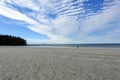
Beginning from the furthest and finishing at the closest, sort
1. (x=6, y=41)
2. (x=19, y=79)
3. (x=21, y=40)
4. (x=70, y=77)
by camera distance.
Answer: (x=21, y=40), (x=6, y=41), (x=70, y=77), (x=19, y=79)

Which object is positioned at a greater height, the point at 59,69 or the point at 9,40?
the point at 9,40

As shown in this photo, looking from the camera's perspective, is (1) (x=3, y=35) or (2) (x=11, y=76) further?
(1) (x=3, y=35)

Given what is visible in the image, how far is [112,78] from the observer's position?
755 cm

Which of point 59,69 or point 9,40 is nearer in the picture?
point 59,69

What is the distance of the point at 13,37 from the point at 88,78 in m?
109

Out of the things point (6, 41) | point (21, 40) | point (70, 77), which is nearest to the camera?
point (70, 77)

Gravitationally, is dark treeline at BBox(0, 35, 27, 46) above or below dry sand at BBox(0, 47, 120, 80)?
above

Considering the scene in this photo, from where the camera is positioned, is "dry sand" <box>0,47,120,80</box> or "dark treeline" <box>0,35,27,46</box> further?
"dark treeline" <box>0,35,27,46</box>

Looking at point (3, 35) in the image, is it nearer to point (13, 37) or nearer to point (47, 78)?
point (13, 37)

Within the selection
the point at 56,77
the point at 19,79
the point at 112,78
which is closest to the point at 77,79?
the point at 56,77

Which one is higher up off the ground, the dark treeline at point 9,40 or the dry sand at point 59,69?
the dark treeline at point 9,40

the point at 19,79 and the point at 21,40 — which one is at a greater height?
the point at 21,40

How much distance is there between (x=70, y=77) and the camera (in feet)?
25.3

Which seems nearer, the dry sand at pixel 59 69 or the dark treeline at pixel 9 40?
the dry sand at pixel 59 69
